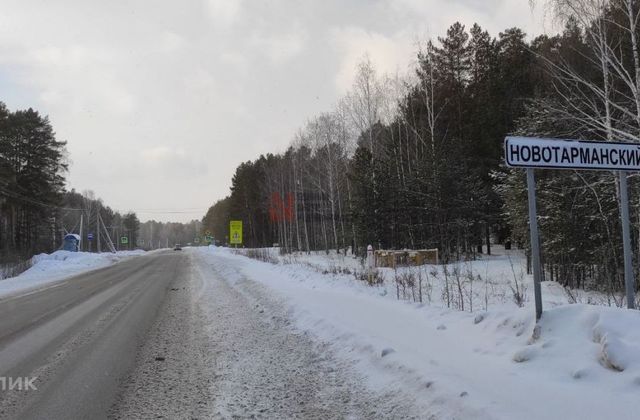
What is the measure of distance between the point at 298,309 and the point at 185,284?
875 cm

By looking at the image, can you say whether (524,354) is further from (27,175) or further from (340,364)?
(27,175)

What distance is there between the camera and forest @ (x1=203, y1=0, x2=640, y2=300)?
14.8 m

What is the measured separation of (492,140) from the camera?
107 feet

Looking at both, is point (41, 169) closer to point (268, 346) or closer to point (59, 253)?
point (59, 253)

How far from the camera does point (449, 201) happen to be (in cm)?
2630

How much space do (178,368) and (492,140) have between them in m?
30.6

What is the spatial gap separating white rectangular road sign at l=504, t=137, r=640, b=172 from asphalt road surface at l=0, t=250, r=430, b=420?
2.73 metres

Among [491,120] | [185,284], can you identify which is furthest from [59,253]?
[491,120]

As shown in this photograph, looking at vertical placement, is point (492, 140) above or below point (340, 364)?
above

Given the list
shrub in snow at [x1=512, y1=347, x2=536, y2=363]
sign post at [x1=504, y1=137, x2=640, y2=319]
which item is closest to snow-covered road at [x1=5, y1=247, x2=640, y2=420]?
shrub in snow at [x1=512, y1=347, x2=536, y2=363]

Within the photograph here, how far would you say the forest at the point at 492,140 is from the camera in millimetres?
14797

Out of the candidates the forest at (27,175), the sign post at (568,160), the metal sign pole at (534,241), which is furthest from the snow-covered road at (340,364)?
the forest at (27,175)

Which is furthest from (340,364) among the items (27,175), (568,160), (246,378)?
(27,175)

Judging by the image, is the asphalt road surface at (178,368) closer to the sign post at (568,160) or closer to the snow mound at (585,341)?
the snow mound at (585,341)
